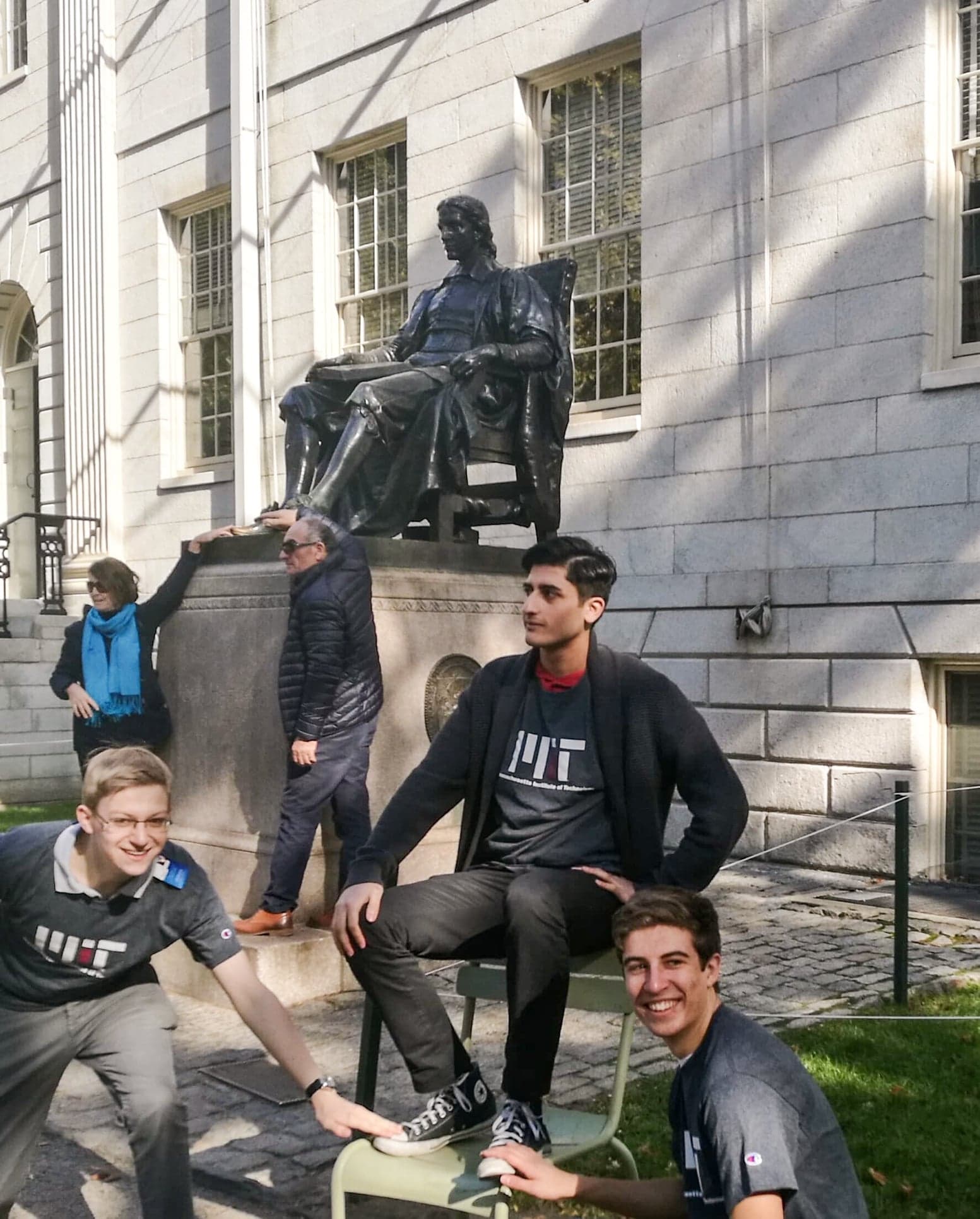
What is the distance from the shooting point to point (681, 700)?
383cm

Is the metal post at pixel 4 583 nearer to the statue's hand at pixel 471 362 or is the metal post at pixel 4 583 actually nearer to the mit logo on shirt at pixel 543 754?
the statue's hand at pixel 471 362

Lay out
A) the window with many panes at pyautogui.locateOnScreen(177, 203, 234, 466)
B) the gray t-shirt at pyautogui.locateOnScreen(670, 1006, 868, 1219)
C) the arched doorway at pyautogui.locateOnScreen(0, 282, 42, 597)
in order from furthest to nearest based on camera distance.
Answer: the arched doorway at pyautogui.locateOnScreen(0, 282, 42, 597), the window with many panes at pyautogui.locateOnScreen(177, 203, 234, 466), the gray t-shirt at pyautogui.locateOnScreen(670, 1006, 868, 1219)

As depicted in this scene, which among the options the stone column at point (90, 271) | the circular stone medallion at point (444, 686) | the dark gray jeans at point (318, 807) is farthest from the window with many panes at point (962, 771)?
the stone column at point (90, 271)

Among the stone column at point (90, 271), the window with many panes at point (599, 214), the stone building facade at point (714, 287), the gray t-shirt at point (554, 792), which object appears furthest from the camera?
Result: the stone column at point (90, 271)

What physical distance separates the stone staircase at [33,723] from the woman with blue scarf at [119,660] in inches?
286

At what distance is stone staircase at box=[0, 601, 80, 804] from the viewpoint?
14.7 metres

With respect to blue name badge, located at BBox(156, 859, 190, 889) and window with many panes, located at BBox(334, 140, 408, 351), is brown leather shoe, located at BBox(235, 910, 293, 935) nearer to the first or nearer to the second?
blue name badge, located at BBox(156, 859, 190, 889)

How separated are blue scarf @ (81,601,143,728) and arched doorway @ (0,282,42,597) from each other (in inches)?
508

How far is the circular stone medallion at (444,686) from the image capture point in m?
7.07

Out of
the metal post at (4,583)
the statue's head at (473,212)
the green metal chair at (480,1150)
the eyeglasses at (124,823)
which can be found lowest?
the green metal chair at (480,1150)

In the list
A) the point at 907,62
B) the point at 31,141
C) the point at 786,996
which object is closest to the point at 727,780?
the point at 786,996

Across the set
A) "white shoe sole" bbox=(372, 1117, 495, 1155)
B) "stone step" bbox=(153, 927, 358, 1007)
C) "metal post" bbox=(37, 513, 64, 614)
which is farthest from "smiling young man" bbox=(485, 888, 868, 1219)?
"metal post" bbox=(37, 513, 64, 614)

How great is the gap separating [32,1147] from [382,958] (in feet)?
3.03

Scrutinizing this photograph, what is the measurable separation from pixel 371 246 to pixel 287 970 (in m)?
9.63
